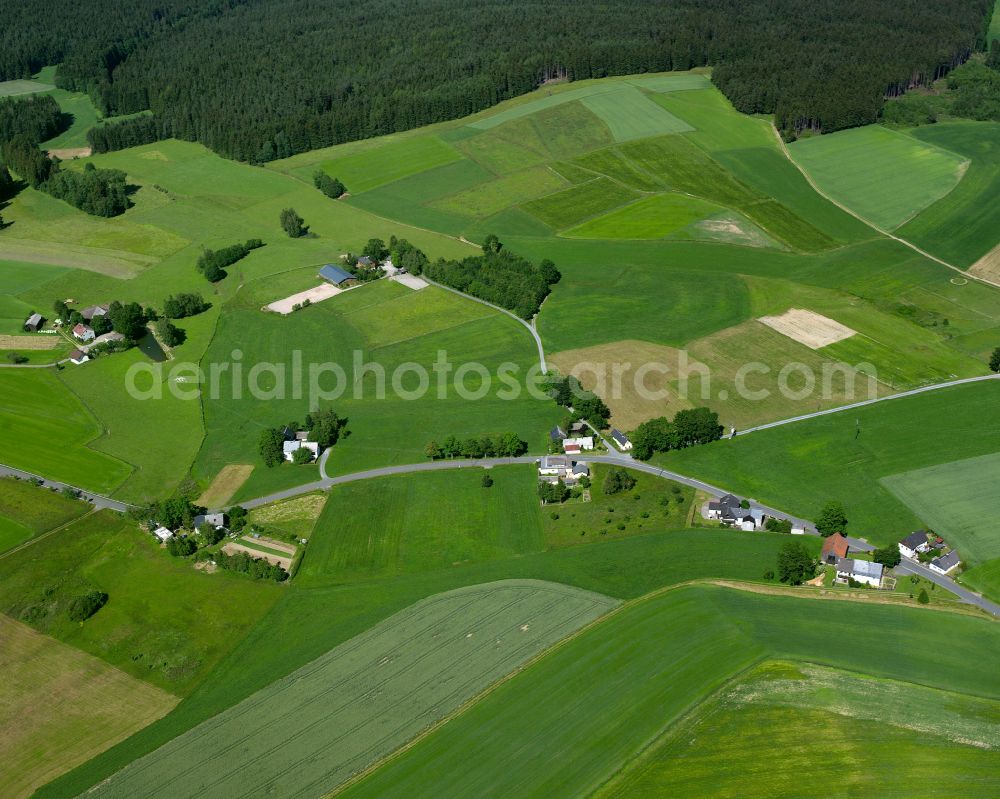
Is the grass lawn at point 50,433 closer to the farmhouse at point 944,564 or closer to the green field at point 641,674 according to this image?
the green field at point 641,674

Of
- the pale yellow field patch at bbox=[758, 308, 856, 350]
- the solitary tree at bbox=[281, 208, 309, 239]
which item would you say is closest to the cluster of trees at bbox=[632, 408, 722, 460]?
the pale yellow field patch at bbox=[758, 308, 856, 350]

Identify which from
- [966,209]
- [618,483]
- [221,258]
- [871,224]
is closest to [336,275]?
[221,258]

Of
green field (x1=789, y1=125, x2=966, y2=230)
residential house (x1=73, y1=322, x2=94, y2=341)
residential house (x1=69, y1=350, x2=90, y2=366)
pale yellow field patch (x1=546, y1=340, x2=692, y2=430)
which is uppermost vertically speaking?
green field (x1=789, y1=125, x2=966, y2=230)

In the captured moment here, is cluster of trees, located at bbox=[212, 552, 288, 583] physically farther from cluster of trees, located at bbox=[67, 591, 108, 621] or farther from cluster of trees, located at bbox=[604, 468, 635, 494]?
cluster of trees, located at bbox=[604, 468, 635, 494]

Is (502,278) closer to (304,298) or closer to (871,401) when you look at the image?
(304,298)

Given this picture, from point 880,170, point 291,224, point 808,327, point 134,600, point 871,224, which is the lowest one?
point 134,600

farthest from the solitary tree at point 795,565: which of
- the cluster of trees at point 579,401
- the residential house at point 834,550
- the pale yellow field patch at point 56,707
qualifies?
the pale yellow field patch at point 56,707
